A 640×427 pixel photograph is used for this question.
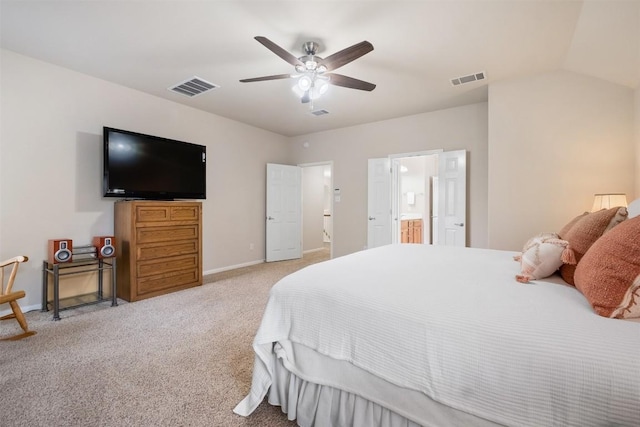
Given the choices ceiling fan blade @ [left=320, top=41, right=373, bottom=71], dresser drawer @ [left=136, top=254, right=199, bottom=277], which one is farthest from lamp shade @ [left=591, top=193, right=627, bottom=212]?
dresser drawer @ [left=136, top=254, right=199, bottom=277]

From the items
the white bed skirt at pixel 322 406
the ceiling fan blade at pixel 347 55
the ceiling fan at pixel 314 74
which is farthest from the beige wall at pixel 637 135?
the white bed skirt at pixel 322 406

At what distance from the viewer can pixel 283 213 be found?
6.05m

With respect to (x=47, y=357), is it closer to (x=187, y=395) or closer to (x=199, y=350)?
(x=199, y=350)

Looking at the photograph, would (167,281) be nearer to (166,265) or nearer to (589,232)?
(166,265)

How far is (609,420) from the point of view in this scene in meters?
0.78

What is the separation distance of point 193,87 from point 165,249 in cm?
218

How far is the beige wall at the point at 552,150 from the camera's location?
3.00m

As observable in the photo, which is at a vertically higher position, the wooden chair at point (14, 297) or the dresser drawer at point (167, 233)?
the dresser drawer at point (167, 233)

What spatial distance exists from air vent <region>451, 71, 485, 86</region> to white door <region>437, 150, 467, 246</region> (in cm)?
113

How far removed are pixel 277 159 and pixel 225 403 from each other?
16.7ft

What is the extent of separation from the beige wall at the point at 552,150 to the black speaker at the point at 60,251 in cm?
491

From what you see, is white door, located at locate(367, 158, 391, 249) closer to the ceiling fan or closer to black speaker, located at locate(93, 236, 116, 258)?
the ceiling fan

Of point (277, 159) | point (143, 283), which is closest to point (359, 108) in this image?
Result: point (277, 159)

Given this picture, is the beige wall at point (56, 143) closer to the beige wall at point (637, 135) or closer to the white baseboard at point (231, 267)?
the white baseboard at point (231, 267)
